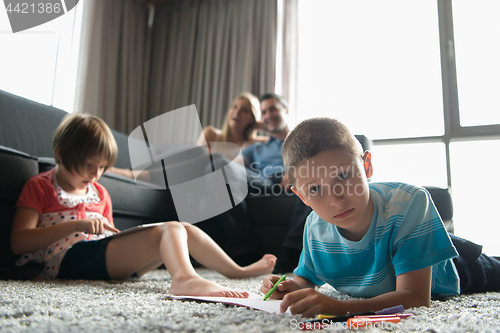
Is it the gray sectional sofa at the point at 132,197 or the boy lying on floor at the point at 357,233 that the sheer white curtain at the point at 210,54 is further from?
the boy lying on floor at the point at 357,233

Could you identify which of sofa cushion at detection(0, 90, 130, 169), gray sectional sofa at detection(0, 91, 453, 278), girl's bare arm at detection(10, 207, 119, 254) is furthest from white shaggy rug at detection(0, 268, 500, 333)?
sofa cushion at detection(0, 90, 130, 169)

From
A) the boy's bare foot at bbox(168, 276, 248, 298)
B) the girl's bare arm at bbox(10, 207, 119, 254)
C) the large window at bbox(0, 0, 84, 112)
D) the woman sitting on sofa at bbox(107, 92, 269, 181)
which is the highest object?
the large window at bbox(0, 0, 84, 112)

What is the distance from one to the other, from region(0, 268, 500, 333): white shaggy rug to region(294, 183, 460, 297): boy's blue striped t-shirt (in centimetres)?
7

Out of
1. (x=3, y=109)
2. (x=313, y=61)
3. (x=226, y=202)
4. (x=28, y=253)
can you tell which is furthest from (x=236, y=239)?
(x=313, y=61)

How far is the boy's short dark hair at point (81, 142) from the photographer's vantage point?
0.98 m

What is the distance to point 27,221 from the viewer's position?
88 cm

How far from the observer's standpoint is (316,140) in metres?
0.63

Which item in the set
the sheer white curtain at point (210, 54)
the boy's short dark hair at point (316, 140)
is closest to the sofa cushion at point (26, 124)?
the boy's short dark hair at point (316, 140)

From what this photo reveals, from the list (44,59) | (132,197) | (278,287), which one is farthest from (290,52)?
(278,287)

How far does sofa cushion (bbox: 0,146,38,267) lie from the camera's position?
0.90 m

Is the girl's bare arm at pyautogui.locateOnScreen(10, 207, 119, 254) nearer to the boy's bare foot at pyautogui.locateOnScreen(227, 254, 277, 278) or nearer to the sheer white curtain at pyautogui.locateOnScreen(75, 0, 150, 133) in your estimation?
the boy's bare foot at pyautogui.locateOnScreen(227, 254, 277, 278)

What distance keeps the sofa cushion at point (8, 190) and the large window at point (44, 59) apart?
4.97ft

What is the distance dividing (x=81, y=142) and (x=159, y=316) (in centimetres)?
71

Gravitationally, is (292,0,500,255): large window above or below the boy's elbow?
above
